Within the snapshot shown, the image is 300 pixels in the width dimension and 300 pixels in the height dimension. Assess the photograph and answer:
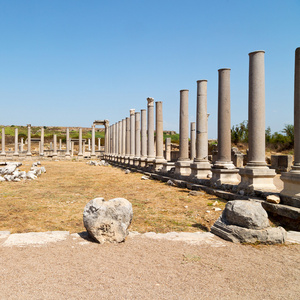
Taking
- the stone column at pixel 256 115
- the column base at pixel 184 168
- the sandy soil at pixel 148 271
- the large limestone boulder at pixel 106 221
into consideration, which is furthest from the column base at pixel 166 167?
the sandy soil at pixel 148 271

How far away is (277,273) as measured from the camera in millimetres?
3814

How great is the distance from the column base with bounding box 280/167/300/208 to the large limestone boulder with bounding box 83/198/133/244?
359 centimetres

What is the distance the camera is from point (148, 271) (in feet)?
12.5

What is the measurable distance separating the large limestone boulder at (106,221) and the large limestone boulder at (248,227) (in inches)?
69.1

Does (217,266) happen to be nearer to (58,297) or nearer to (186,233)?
(186,233)

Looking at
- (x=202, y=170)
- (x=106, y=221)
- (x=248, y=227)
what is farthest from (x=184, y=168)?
(x=106, y=221)

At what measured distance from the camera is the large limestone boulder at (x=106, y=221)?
4965 mm

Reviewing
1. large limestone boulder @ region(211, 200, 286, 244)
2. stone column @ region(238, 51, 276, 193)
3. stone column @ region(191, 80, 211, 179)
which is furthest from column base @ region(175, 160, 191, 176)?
large limestone boulder @ region(211, 200, 286, 244)

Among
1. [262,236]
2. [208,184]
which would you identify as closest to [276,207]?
[262,236]

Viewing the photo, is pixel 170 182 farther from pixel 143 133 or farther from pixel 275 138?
pixel 275 138

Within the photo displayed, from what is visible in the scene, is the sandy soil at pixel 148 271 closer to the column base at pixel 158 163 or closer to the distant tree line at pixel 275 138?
the column base at pixel 158 163

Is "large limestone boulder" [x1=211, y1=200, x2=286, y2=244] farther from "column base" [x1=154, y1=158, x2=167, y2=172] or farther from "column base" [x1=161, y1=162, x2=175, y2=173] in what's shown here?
"column base" [x1=154, y1=158, x2=167, y2=172]

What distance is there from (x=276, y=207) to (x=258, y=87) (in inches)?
143

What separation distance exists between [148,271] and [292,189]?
163 inches
